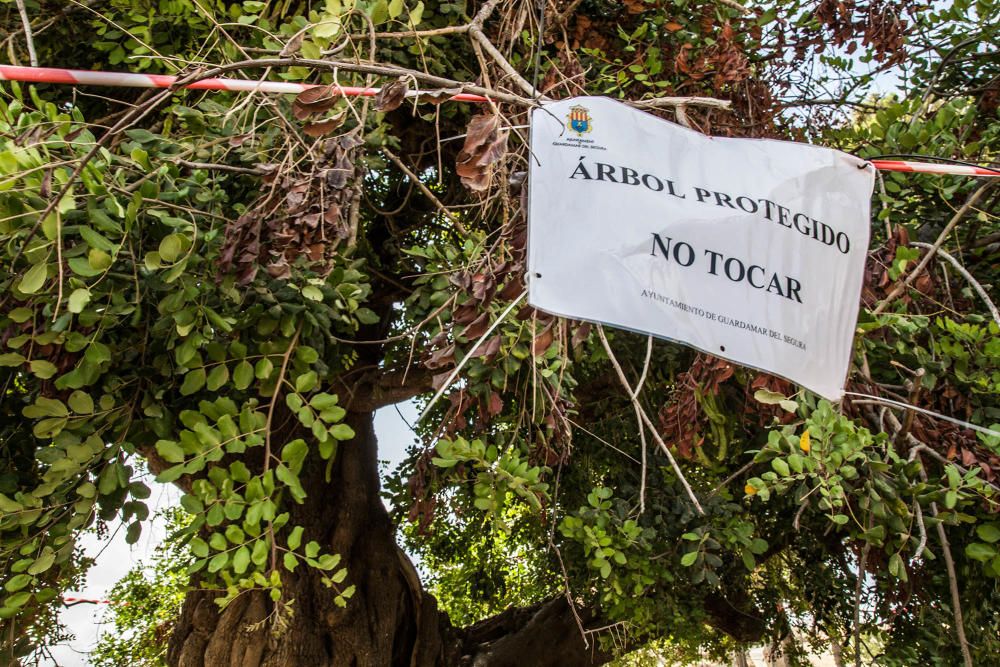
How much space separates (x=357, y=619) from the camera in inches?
150

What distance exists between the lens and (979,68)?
142 inches

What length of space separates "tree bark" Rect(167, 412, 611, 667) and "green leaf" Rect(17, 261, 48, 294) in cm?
190

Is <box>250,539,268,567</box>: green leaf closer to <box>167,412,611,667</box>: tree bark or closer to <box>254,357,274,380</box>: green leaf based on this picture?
<box>254,357,274,380</box>: green leaf

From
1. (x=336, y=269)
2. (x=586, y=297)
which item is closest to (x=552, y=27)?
(x=336, y=269)

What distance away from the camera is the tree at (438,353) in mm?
2037

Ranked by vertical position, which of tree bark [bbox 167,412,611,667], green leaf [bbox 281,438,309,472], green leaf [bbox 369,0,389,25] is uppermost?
green leaf [bbox 369,0,389,25]

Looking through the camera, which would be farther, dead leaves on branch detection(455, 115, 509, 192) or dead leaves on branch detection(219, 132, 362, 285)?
dead leaves on branch detection(219, 132, 362, 285)

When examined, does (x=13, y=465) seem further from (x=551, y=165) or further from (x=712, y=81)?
(x=712, y=81)

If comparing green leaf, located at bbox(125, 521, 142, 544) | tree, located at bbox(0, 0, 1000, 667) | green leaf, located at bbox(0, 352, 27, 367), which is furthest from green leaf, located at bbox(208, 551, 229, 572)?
green leaf, located at bbox(0, 352, 27, 367)

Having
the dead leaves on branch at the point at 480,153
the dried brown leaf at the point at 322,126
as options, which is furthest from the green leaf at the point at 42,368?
the dead leaves on branch at the point at 480,153

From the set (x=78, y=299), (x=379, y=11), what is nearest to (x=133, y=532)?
(x=78, y=299)

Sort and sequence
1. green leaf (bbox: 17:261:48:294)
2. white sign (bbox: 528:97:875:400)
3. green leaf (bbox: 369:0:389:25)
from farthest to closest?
1. green leaf (bbox: 369:0:389:25)
2. green leaf (bbox: 17:261:48:294)
3. white sign (bbox: 528:97:875:400)

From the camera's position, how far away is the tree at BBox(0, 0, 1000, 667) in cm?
204

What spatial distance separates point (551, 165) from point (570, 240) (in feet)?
0.57
